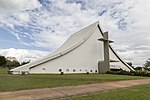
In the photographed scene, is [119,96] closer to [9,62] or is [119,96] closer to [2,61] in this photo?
[2,61]

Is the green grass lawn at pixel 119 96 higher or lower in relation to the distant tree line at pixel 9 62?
lower

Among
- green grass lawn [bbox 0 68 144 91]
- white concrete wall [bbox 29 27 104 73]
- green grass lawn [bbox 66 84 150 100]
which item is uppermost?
white concrete wall [bbox 29 27 104 73]

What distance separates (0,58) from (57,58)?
4448 cm

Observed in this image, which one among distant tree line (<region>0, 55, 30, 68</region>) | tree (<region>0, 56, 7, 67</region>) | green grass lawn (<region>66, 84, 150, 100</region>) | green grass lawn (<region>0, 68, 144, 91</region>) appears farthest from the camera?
distant tree line (<region>0, 55, 30, 68</region>)

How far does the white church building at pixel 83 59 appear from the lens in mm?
29391

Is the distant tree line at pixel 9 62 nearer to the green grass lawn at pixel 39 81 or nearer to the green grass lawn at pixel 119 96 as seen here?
the green grass lawn at pixel 39 81

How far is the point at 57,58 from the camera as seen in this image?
30766 mm

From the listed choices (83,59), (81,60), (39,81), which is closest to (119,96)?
(39,81)

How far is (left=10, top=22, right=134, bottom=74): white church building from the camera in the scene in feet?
96.4

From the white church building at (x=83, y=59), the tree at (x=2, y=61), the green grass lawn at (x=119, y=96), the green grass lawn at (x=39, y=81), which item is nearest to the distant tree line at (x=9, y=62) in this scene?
the tree at (x=2, y=61)

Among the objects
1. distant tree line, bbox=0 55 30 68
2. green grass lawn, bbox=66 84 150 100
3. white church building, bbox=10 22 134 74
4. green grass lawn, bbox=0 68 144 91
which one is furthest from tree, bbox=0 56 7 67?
green grass lawn, bbox=66 84 150 100

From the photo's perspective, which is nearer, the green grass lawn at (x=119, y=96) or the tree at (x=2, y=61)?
the green grass lawn at (x=119, y=96)

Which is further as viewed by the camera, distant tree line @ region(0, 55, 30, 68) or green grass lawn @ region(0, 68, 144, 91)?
distant tree line @ region(0, 55, 30, 68)

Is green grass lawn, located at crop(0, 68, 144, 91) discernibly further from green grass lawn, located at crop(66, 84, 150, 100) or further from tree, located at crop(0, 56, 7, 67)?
tree, located at crop(0, 56, 7, 67)
